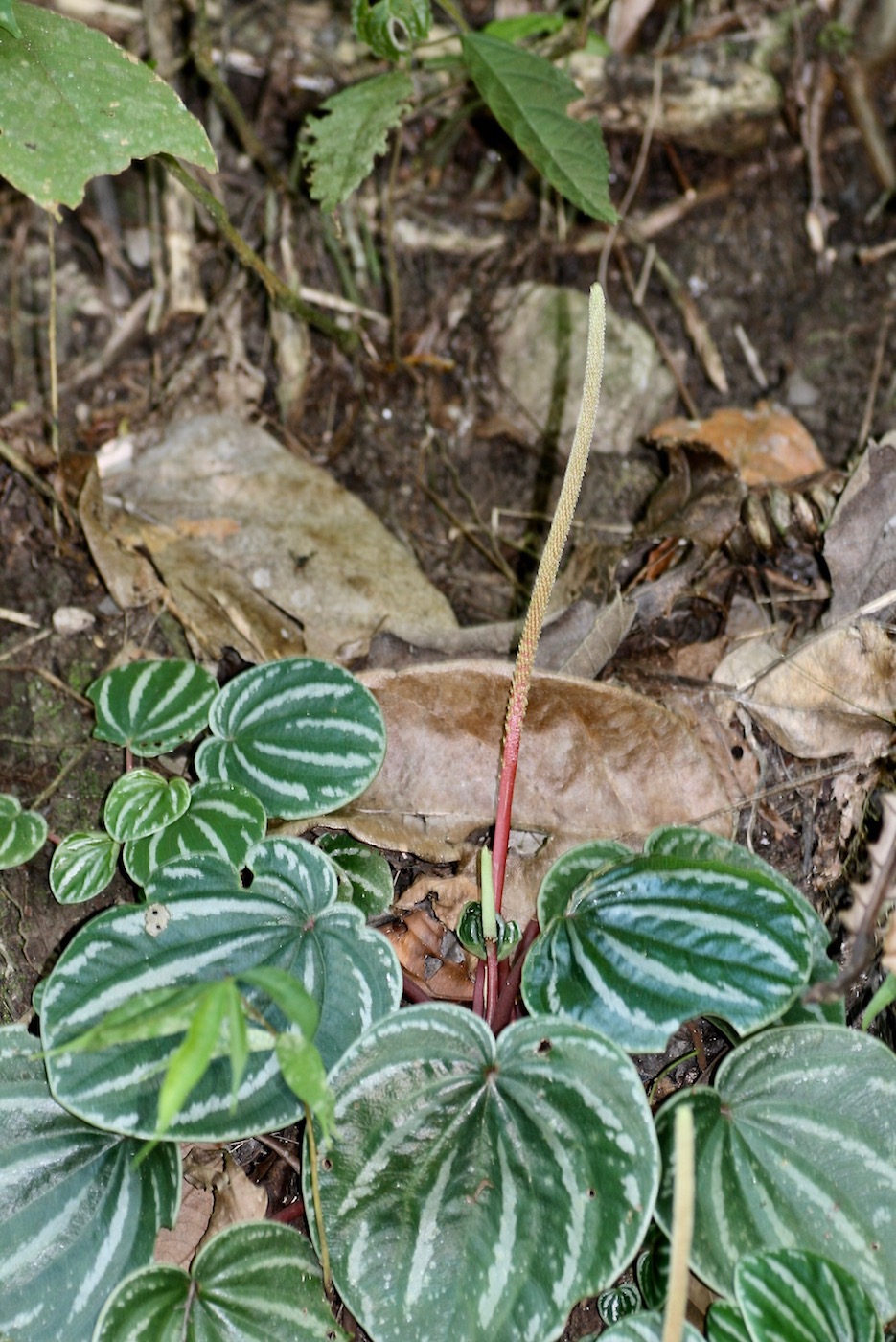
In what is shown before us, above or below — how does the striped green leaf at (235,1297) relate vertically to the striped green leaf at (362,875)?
below

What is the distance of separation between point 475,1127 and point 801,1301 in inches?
15.2

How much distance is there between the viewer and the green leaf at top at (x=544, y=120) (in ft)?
5.70

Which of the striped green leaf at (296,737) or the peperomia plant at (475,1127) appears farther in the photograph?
the striped green leaf at (296,737)

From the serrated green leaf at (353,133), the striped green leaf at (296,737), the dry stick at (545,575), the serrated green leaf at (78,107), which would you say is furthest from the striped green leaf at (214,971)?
the serrated green leaf at (353,133)

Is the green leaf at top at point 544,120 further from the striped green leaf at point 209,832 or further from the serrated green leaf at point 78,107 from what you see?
the striped green leaf at point 209,832

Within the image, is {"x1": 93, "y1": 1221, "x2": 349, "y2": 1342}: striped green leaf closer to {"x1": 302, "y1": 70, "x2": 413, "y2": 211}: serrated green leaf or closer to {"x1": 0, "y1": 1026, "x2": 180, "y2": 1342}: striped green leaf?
{"x1": 0, "y1": 1026, "x2": 180, "y2": 1342}: striped green leaf

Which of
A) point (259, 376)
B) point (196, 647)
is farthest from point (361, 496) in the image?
point (196, 647)

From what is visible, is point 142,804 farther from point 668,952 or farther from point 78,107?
point 78,107

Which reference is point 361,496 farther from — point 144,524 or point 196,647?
point 196,647

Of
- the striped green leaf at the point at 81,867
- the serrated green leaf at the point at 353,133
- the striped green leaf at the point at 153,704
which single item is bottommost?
the striped green leaf at the point at 81,867

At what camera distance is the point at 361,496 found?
238 cm

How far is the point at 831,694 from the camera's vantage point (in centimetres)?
168

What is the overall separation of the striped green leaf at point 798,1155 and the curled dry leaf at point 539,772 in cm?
42

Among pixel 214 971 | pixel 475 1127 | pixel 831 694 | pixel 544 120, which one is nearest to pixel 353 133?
pixel 544 120
